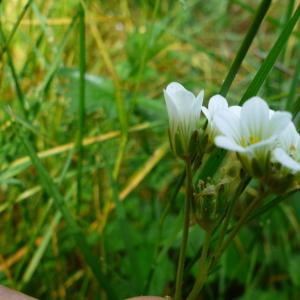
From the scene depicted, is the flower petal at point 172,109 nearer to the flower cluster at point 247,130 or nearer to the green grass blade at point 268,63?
the flower cluster at point 247,130

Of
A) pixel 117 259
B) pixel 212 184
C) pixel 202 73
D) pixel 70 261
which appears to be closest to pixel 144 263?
pixel 117 259

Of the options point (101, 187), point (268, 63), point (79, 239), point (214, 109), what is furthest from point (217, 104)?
point (101, 187)

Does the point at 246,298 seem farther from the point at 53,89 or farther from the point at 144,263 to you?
the point at 53,89

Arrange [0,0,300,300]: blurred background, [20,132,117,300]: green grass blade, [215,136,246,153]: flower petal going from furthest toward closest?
[0,0,300,300]: blurred background
[20,132,117,300]: green grass blade
[215,136,246,153]: flower petal

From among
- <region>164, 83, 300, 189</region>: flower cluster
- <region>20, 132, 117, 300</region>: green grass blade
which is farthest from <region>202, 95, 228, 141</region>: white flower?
<region>20, 132, 117, 300</region>: green grass blade

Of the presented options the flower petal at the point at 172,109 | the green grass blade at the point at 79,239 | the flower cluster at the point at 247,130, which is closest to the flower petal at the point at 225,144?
the flower cluster at the point at 247,130

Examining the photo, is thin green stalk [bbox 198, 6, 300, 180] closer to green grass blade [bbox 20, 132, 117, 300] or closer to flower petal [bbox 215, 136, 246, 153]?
flower petal [bbox 215, 136, 246, 153]

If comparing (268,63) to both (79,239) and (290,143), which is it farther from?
(79,239)
